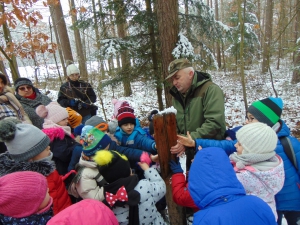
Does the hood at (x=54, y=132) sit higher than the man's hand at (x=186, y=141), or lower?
higher

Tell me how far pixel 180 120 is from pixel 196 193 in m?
1.62

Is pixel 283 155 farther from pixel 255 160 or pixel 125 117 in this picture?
pixel 125 117

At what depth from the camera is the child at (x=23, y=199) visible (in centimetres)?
141

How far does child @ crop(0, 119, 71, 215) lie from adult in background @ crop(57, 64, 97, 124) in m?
3.13

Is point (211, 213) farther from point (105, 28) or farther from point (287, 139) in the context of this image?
point (105, 28)

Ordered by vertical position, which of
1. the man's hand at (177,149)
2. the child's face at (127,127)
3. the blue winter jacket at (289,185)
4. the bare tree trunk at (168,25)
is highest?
the bare tree trunk at (168,25)

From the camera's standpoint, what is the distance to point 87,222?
1.34 metres

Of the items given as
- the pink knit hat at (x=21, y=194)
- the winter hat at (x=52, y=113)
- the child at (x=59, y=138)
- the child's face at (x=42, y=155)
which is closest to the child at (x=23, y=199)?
the pink knit hat at (x=21, y=194)

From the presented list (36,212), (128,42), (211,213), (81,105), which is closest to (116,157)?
(36,212)

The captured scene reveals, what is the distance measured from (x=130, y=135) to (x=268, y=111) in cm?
185

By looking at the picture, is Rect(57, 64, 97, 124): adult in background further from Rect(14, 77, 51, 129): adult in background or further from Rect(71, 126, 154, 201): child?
Rect(71, 126, 154, 201): child

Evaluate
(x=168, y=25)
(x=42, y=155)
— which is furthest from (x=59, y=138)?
(x=168, y=25)

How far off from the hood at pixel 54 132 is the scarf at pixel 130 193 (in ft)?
4.08

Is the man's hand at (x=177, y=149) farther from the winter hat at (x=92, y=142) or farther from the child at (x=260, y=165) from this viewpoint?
the winter hat at (x=92, y=142)
